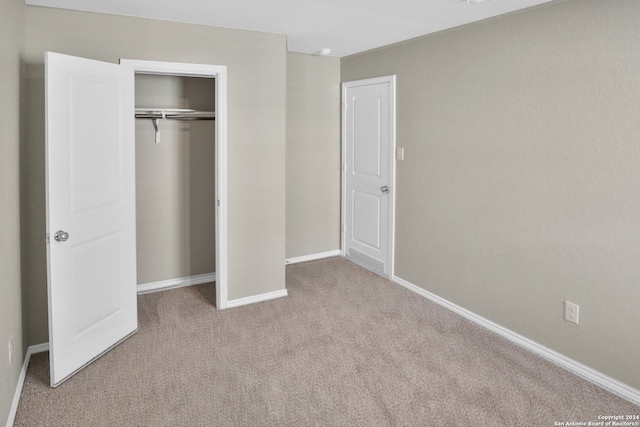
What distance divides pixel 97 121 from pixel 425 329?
277cm

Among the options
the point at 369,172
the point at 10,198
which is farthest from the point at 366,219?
the point at 10,198

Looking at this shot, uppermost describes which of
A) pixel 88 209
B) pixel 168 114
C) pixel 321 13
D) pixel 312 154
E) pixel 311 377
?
pixel 321 13

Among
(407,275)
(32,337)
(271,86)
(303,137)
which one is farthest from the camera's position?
(303,137)

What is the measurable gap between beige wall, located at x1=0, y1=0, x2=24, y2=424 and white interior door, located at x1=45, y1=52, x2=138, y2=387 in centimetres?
18

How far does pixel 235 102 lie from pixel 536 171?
237 cm

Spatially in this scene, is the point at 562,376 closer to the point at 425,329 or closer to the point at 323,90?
the point at 425,329

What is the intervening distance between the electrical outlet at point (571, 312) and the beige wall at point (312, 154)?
2868 mm

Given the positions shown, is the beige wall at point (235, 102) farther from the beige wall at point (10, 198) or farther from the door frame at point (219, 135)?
the beige wall at point (10, 198)

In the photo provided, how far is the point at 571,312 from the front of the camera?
2770mm

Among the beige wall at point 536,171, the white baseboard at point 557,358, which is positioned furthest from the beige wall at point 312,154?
the white baseboard at point 557,358

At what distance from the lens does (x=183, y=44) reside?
3.38 meters

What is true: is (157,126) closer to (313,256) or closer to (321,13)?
(321,13)

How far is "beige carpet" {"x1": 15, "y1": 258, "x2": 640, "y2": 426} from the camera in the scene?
2.29m

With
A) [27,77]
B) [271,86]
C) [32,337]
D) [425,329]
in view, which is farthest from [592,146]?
[32,337]
